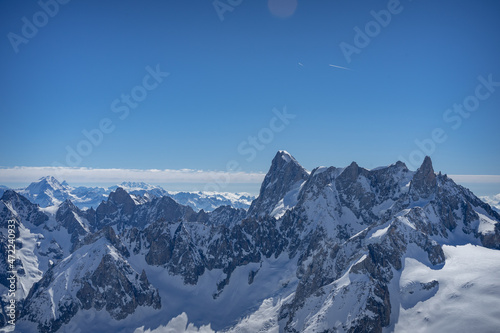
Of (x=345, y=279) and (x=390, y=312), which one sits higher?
(x=345, y=279)

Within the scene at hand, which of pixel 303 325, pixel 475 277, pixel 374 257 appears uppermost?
pixel 374 257

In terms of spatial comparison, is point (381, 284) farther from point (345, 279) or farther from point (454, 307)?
point (454, 307)

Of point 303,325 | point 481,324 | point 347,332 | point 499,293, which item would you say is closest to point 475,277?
point 499,293

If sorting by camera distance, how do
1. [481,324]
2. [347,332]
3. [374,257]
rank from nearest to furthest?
[481,324], [347,332], [374,257]

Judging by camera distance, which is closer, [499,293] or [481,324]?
[481,324]

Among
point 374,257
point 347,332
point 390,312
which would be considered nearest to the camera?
point 347,332

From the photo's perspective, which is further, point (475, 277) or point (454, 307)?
point (475, 277)

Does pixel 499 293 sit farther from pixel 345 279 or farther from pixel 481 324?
pixel 345 279

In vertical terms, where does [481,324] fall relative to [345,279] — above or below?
below

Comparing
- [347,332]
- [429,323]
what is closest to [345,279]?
[347,332]
